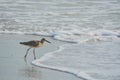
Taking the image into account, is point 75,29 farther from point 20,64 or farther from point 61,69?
point 61,69

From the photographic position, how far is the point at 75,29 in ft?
53.7

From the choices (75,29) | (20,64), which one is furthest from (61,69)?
(75,29)

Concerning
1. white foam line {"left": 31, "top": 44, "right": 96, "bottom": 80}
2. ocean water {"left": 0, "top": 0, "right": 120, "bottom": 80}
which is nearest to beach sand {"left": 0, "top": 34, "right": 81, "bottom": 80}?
white foam line {"left": 31, "top": 44, "right": 96, "bottom": 80}

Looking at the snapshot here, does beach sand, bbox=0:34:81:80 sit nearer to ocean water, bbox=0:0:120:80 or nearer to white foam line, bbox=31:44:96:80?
white foam line, bbox=31:44:96:80

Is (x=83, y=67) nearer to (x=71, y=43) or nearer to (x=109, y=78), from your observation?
(x=109, y=78)

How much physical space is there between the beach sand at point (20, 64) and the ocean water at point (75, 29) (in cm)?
25

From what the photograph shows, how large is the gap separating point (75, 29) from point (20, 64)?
5.33 meters

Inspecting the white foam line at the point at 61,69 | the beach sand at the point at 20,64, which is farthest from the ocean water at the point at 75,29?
the beach sand at the point at 20,64

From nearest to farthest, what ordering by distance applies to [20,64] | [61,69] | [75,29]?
[61,69], [20,64], [75,29]

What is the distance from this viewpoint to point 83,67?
35.5 ft

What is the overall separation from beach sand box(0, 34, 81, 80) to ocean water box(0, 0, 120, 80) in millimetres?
253

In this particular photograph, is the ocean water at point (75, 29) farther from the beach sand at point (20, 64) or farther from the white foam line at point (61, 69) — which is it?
the beach sand at point (20, 64)

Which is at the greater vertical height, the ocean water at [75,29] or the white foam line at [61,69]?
the white foam line at [61,69]

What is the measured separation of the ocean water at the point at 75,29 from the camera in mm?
10961
